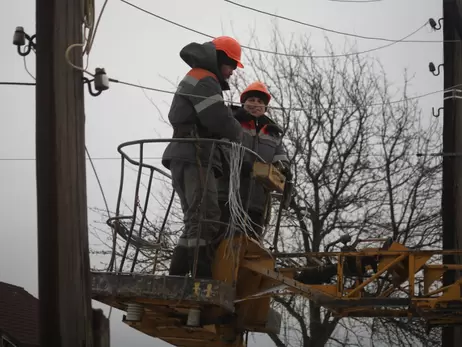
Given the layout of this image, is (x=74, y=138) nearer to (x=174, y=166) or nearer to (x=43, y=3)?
(x=43, y=3)

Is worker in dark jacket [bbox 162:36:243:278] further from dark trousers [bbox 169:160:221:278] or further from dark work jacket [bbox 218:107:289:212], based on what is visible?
dark work jacket [bbox 218:107:289:212]

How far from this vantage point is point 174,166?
335 inches

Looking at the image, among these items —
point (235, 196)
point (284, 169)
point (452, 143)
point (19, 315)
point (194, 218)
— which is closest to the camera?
point (194, 218)

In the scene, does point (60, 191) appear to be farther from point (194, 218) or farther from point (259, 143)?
point (259, 143)

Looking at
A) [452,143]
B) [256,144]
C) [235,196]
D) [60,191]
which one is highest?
[452,143]

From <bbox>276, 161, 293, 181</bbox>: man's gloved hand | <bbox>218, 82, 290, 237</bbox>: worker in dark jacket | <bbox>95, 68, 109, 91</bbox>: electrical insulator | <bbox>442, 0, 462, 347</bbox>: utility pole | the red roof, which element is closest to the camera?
<bbox>95, 68, 109, 91</bbox>: electrical insulator

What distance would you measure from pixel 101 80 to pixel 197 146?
179cm

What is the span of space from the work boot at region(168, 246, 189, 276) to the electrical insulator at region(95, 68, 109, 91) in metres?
2.02

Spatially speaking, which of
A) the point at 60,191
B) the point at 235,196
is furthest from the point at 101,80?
the point at 235,196

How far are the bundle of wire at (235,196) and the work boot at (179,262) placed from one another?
0.44 metres

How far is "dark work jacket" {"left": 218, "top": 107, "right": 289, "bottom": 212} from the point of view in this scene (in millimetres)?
9328

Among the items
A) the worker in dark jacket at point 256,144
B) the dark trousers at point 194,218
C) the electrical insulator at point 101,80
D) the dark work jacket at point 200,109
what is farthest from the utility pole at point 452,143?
the electrical insulator at point 101,80

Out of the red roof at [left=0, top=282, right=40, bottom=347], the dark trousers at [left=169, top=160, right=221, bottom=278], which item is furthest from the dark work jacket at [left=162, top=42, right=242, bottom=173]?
the red roof at [left=0, top=282, right=40, bottom=347]

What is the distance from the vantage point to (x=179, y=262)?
8.36 meters
